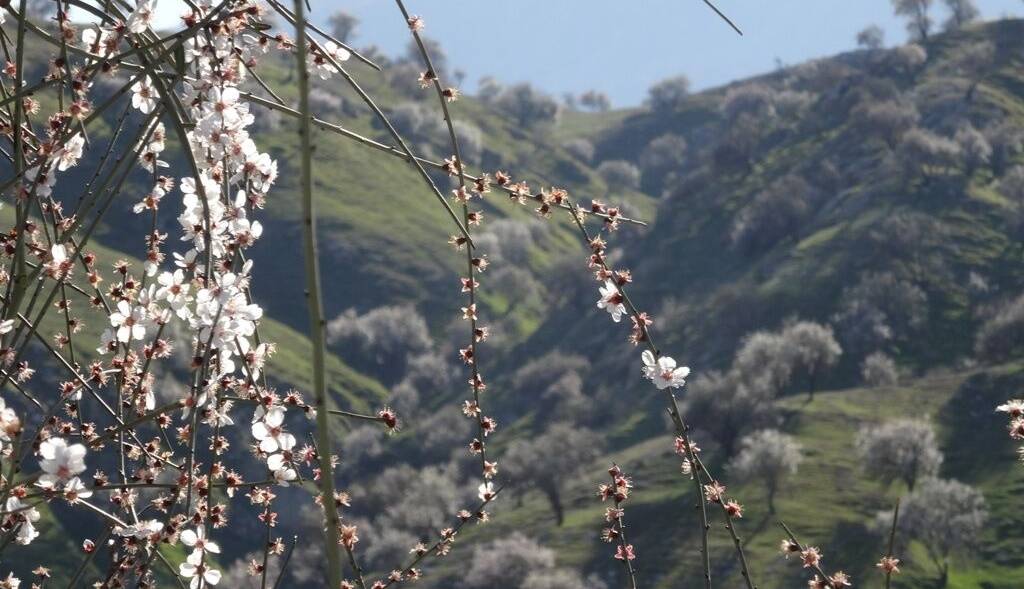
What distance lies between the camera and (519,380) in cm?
10706

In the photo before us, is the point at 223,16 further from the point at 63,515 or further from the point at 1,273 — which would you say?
the point at 63,515

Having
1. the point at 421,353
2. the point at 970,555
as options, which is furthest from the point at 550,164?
the point at 970,555

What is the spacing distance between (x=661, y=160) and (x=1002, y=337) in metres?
106

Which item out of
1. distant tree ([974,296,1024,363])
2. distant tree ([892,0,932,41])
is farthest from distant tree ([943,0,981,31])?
distant tree ([974,296,1024,363])

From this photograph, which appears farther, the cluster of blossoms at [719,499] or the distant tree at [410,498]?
the distant tree at [410,498]

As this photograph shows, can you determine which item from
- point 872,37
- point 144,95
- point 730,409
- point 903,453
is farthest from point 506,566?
point 872,37

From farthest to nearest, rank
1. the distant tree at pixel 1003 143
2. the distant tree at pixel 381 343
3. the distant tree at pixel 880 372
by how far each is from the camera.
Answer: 1. the distant tree at pixel 381 343
2. the distant tree at pixel 1003 143
3. the distant tree at pixel 880 372

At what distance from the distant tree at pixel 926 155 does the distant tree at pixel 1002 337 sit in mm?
27730

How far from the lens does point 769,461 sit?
63.9m

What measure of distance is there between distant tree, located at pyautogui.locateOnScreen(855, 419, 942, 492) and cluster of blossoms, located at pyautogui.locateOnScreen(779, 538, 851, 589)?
2375 inches

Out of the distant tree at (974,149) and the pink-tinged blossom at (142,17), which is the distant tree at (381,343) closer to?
the distant tree at (974,149)

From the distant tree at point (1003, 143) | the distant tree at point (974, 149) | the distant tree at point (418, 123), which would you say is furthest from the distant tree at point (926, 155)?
the distant tree at point (418, 123)

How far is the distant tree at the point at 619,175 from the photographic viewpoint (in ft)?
557

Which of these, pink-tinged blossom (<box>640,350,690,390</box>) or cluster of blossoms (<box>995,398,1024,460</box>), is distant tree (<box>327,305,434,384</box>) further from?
cluster of blossoms (<box>995,398,1024,460</box>)
